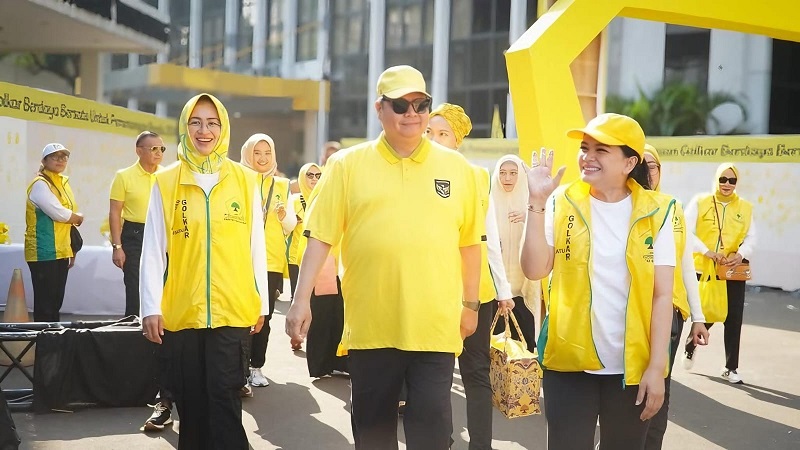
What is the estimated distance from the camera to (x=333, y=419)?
6414mm

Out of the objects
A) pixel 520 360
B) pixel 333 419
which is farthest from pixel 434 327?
pixel 333 419

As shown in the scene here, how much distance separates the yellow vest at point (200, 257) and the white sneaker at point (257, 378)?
2.86 metres

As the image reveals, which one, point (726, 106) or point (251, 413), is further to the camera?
point (726, 106)

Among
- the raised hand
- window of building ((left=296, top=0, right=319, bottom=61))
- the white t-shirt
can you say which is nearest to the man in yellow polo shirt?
the raised hand

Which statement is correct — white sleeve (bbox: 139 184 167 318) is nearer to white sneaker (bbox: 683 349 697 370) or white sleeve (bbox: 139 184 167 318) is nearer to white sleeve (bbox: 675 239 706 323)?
white sleeve (bbox: 675 239 706 323)

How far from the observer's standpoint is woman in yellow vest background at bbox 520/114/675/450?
139 inches

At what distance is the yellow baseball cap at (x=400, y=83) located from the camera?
144 inches

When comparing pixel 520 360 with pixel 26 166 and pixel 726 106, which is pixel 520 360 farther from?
pixel 726 106

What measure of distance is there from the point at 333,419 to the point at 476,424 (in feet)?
5.41

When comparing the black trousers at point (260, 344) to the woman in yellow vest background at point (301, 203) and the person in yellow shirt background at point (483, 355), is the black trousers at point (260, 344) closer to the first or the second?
the woman in yellow vest background at point (301, 203)

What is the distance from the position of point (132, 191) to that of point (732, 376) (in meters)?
5.74

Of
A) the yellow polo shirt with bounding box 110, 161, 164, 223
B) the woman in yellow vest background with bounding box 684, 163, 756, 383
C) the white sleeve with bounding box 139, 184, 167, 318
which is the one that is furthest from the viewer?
the woman in yellow vest background with bounding box 684, 163, 756, 383

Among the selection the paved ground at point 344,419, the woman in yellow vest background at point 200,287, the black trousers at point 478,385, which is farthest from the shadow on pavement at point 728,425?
the woman in yellow vest background at point 200,287

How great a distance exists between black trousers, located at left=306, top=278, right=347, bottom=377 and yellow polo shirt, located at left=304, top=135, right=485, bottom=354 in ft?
13.4
